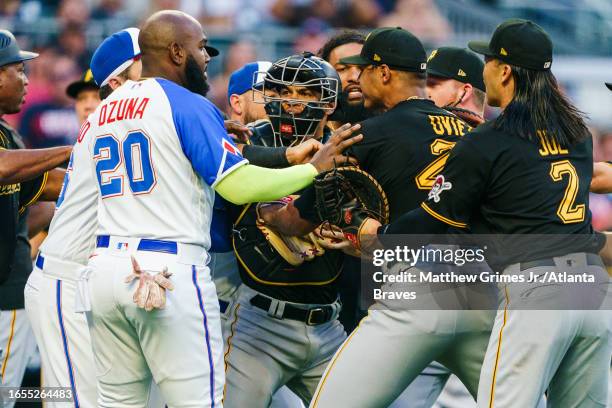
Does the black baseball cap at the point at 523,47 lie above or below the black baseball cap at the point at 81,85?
above

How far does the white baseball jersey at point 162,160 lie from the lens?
3979 mm

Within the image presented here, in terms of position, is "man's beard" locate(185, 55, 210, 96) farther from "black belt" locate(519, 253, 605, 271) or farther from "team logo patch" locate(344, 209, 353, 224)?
"black belt" locate(519, 253, 605, 271)

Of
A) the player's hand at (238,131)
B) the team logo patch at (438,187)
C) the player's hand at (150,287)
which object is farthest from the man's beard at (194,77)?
the team logo patch at (438,187)

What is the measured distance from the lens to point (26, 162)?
4.99m

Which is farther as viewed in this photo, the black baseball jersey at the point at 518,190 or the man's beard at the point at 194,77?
the man's beard at the point at 194,77

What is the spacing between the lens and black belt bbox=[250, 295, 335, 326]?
486 centimetres

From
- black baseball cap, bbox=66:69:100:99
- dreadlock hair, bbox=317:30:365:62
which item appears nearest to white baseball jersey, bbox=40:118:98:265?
dreadlock hair, bbox=317:30:365:62

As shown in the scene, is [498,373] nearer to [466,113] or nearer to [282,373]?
[282,373]

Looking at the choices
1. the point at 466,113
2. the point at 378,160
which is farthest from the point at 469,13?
the point at 378,160

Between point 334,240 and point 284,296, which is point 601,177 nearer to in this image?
point 334,240

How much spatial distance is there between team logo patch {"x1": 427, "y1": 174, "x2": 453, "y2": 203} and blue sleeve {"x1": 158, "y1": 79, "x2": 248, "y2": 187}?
81 cm

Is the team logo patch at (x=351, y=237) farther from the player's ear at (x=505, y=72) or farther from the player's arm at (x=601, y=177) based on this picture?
the player's arm at (x=601, y=177)

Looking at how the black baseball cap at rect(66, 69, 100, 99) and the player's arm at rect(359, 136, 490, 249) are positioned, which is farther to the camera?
the black baseball cap at rect(66, 69, 100, 99)

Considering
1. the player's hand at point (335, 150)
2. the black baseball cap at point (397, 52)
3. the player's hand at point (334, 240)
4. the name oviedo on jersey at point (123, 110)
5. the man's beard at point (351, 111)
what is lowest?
the player's hand at point (334, 240)
